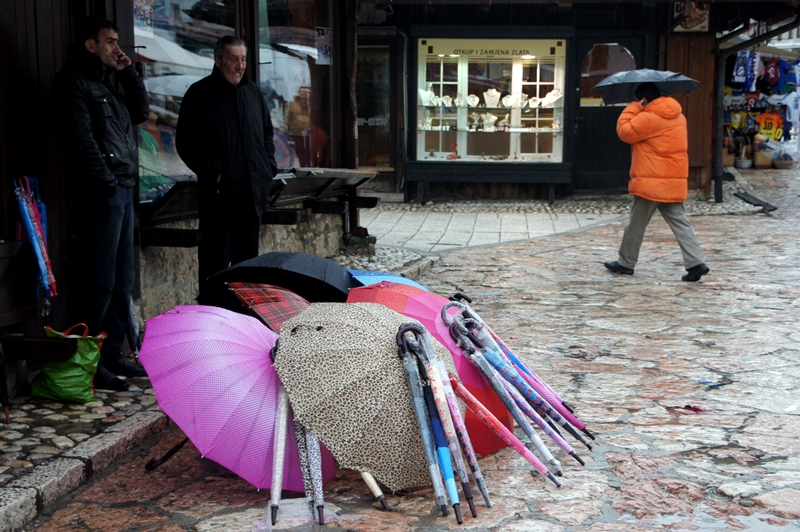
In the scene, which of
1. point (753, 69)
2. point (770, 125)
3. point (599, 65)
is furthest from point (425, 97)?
point (770, 125)

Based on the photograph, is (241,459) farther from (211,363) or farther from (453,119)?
(453,119)

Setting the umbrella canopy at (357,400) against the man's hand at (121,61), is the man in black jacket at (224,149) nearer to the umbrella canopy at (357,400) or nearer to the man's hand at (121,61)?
the man's hand at (121,61)

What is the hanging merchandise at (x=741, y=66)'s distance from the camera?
60.6 ft

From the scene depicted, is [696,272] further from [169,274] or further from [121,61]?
[121,61]

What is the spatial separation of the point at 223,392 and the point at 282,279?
3.73ft

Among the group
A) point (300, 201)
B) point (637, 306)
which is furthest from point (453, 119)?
point (637, 306)

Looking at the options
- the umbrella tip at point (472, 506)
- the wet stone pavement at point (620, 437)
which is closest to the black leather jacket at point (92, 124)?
the wet stone pavement at point (620, 437)

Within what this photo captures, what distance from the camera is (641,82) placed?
344 inches

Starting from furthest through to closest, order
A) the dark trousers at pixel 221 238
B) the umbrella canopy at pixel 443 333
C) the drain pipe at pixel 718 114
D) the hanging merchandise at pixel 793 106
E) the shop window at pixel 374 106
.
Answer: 1. the hanging merchandise at pixel 793 106
2. the shop window at pixel 374 106
3. the drain pipe at pixel 718 114
4. the dark trousers at pixel 221 238
5. the umbrella canopy at pixel 443 333

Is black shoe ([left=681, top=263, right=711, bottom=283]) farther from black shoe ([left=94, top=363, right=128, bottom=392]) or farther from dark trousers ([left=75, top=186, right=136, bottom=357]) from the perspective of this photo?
black shoe ([left=94, top=363, right=128, bottom=392])

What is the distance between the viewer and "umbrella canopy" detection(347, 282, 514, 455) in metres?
3.75

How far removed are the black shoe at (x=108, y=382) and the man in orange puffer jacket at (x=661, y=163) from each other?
5660 millimetres

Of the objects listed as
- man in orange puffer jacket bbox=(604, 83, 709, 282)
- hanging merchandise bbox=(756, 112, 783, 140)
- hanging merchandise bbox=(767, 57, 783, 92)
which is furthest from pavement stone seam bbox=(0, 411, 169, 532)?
hanging merchandise bbox=(756, 112, 783, 140)

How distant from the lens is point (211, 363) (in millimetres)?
3436
